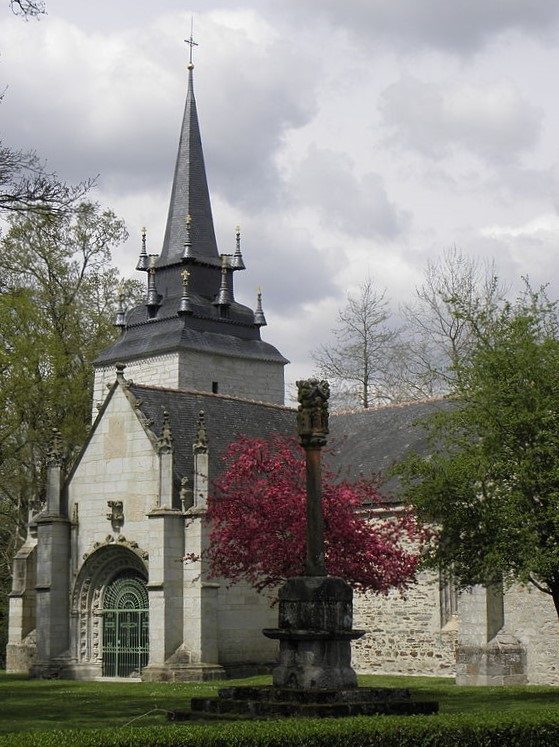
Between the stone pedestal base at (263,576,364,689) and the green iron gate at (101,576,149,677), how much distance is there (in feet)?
55.4

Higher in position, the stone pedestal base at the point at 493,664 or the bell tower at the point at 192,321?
the bell tower at the point at 192,321

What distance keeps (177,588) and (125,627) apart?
3.03m

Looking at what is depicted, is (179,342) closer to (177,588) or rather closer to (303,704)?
(177,588)

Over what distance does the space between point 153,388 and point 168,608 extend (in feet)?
20.6

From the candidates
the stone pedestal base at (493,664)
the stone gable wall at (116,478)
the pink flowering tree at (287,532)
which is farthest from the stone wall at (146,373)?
the stone pedestal base at (493,664)

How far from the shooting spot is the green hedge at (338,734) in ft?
37.7

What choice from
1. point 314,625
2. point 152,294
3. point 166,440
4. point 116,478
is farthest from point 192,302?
point 314,625

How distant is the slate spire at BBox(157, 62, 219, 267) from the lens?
44.0 m

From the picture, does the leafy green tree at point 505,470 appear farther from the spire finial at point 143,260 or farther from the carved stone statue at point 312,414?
the spire finial at point 143,260

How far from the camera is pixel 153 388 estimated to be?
33.9 metres

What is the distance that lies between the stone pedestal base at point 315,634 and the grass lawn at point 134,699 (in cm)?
168

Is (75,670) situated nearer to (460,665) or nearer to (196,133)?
(460,665)

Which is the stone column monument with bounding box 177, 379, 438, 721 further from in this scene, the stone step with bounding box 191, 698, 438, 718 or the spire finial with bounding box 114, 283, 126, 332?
Result: the spire finial with bounding box 114, 283, 126, 332

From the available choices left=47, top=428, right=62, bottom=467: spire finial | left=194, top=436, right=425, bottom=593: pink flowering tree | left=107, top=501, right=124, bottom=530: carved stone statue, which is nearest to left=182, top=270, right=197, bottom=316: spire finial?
left=47, top=428, right=62, bottom=467: spire finial
